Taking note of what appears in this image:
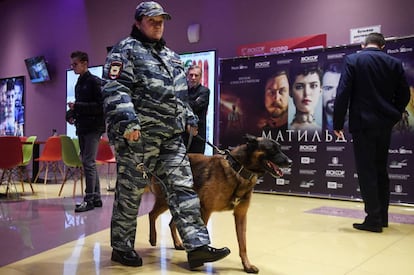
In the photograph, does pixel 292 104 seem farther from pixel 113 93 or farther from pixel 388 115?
pixel 113 93

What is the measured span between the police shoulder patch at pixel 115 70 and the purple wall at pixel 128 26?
14.4 feet

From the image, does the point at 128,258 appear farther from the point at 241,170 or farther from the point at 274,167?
the point at 274,167

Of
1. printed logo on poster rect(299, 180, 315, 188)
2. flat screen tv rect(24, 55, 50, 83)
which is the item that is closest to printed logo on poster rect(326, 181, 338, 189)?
printed logo on poster rect(299, 180, 315, 188)

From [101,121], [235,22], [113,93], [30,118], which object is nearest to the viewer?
[113,93]

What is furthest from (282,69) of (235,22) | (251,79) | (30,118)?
(30,118)

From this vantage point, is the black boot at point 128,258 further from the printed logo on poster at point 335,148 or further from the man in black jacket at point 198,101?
the printed logo on poster at point 335,148

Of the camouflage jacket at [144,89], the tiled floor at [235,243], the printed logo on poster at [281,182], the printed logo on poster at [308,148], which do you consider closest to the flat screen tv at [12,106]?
the tiled floor at [235,243]

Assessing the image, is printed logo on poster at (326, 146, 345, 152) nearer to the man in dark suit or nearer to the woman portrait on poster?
the woman portrait on poster

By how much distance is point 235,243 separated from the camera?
3.30 metres

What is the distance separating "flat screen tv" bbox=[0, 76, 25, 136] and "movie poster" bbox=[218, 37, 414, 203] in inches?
248

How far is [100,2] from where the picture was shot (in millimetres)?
9125

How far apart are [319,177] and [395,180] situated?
95cm

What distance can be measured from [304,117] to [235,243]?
3.07 m

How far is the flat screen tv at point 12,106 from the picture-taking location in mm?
10734
